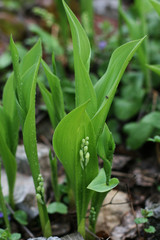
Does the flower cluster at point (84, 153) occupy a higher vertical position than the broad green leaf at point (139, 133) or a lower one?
higher

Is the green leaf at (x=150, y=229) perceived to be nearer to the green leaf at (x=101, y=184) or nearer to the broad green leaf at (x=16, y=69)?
the green leaf at (x=101, y=184)

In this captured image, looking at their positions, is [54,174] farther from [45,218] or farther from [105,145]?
[105,145]

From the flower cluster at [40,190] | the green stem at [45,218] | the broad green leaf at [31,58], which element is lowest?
the green stem at [45,218]

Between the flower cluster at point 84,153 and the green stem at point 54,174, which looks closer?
the flower cluster at point 84,153

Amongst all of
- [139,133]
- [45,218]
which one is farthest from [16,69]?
[139,133]

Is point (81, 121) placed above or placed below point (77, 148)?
above

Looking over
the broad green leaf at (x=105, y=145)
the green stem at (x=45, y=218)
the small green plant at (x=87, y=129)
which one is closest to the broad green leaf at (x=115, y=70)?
the small green plant at (x=87, y=129)

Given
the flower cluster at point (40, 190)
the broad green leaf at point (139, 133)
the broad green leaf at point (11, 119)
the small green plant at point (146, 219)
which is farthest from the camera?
the broad green leaf at point (139, 133)
